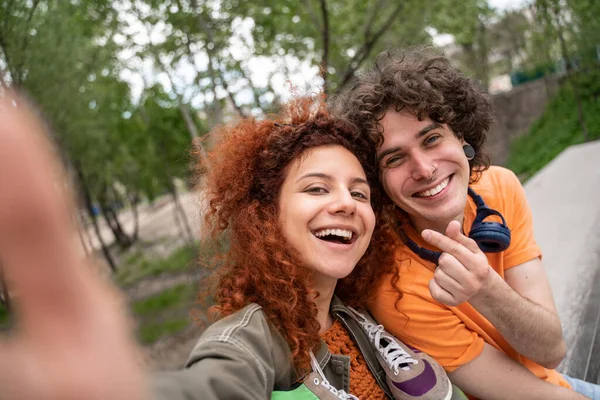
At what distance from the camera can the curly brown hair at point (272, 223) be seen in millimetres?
1662

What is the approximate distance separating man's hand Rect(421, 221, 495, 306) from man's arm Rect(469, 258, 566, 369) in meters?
0.10

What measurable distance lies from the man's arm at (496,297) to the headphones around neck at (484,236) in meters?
0.22

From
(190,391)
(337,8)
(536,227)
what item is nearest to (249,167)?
(190,391)

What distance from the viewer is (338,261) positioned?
1730mm

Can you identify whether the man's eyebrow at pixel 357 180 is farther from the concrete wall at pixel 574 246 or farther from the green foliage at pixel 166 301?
the green foliage at pixel 166 301

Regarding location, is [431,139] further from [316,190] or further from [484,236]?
[316,190]

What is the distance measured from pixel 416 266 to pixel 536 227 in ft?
13.1

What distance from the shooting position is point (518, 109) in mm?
20188

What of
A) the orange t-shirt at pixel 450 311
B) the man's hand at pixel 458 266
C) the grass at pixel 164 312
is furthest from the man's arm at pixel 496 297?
the grass at pixel 164 312

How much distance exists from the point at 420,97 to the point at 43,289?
6.12 ft

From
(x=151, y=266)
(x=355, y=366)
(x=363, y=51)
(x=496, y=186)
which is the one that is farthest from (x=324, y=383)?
(x=151, y=266)

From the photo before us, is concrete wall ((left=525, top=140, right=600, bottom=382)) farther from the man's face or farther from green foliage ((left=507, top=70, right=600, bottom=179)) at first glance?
green foliage ((left=507, top=70, right=600, bottom=179))

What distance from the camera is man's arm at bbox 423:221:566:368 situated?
1670 millimetres

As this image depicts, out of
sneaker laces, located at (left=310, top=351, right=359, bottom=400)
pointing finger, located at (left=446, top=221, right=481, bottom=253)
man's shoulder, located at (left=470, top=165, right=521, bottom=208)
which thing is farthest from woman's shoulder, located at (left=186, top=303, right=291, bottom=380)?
man's shoulder, located at (left=470, top=165, right=521, bottom=208)
